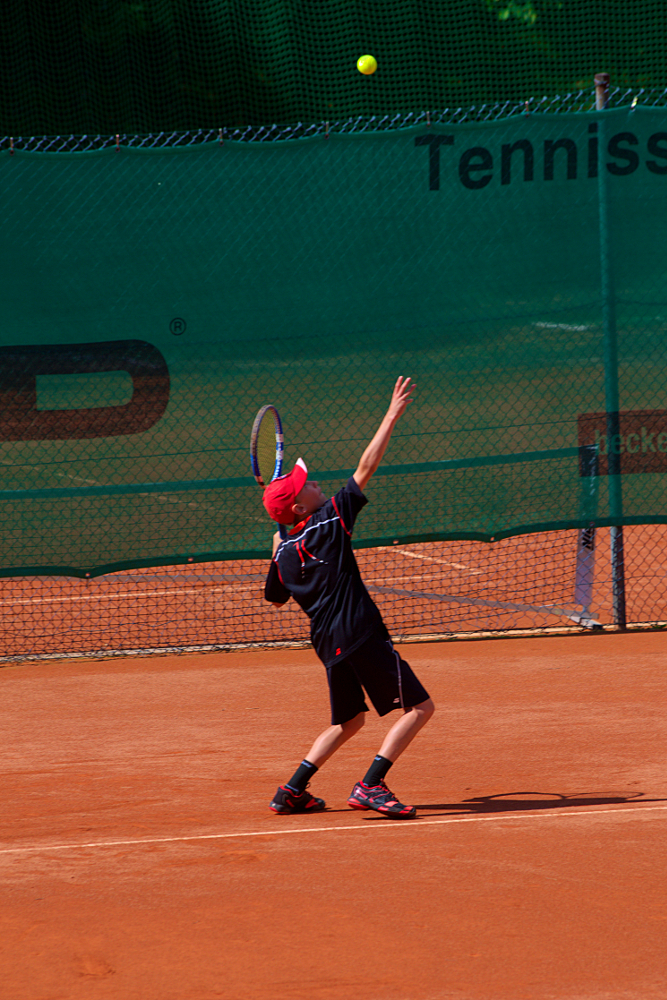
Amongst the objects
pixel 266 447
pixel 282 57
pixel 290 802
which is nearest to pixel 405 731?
pixel 290 802

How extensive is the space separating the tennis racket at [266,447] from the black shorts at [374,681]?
592 mm

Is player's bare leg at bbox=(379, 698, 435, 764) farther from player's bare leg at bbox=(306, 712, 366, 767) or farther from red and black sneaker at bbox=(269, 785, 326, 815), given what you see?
red and black sneaker at bbox=(269, 785, 326, 815)

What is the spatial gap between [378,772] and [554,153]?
4.50m

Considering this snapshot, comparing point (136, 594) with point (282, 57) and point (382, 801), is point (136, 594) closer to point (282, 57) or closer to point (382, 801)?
point (382, 801)

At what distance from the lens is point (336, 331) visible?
7.38 m

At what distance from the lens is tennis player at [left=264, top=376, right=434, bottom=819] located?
4504mm

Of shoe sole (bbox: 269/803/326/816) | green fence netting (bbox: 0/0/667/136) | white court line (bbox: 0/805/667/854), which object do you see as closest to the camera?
white court line (bbox: 0/805/667/854)

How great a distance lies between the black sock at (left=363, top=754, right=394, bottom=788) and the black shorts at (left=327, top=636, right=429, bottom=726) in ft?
0.60

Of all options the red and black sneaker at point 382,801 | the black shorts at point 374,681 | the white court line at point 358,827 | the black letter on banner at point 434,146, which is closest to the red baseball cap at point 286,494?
the black shorts at point 374,681

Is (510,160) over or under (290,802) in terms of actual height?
over

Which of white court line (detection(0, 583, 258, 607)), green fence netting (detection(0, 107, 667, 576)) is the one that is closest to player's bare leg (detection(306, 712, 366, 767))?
green fence netting (detection(0, 107, 667, 576))

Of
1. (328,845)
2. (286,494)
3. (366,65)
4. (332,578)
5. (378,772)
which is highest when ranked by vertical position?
(366,65)

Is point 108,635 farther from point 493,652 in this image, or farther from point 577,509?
point 577,509

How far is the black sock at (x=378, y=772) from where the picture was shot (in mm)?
4512
